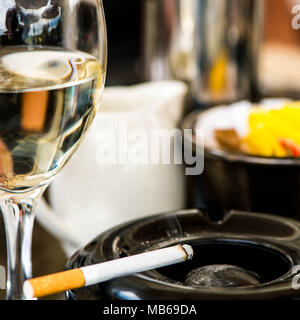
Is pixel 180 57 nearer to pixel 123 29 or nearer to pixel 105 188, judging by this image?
pixel 105 188

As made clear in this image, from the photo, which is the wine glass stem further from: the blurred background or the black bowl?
the black bowl

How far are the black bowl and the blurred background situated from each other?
8 centimetres

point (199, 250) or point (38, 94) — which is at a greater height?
point (38, 94)

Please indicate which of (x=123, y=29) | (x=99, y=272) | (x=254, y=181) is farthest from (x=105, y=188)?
(x=123, y=29)

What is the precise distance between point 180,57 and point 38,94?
433 millimetres

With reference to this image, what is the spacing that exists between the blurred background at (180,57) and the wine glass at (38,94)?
0.27ft

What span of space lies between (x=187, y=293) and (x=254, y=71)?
1.67 feet

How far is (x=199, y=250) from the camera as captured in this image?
1.25ft

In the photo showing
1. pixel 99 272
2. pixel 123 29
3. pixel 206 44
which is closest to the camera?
pixel 99 272

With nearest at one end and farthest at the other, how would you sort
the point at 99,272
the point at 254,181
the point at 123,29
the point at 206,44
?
the point at 99,272 → the point at 254,181 → the point at 206,44 → the point at 123,29

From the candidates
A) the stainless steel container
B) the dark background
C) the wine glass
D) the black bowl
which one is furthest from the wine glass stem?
the dark background

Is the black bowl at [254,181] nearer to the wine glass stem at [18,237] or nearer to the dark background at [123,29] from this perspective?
the wine glass stem at [18,237]
